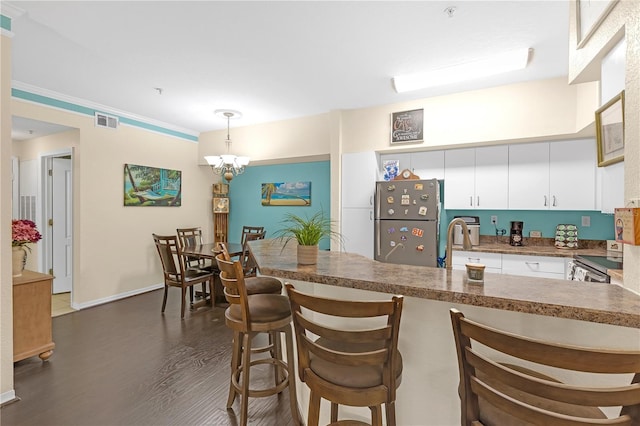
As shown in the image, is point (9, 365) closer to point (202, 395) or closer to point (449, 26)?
point (202, 395)

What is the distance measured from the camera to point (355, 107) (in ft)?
13.7

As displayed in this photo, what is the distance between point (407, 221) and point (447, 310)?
2.47 metres

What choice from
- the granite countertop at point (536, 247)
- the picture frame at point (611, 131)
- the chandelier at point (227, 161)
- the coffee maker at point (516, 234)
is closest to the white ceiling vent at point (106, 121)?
the chandelier at point (227, 161)

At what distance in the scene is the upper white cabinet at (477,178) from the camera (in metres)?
3.66

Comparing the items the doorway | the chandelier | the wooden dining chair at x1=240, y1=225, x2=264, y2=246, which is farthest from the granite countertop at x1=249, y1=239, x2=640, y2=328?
the doorway

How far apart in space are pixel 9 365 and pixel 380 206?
3646 mm

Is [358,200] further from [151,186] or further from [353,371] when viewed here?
[151,186]

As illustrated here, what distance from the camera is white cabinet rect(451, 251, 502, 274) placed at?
3.53m

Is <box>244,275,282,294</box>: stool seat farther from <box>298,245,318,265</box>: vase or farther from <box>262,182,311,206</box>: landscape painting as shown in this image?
<box>262,182,311,206</box>: landscape painting

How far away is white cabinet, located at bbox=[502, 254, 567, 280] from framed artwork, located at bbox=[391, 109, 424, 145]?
176 cm

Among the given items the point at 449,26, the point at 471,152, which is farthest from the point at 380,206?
the point at 449,26

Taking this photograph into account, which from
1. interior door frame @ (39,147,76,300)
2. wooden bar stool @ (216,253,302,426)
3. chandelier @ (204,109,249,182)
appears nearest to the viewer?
wooden bar stool @ (216,253,302,426)

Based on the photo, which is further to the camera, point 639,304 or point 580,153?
point 580,153

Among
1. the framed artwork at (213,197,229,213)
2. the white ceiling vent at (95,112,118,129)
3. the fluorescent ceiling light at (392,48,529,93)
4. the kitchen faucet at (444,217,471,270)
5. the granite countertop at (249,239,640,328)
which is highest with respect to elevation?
the fluorescent ceiling light at (392,48,529,93)
